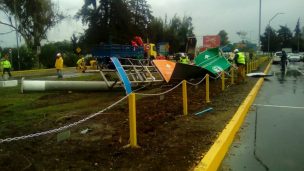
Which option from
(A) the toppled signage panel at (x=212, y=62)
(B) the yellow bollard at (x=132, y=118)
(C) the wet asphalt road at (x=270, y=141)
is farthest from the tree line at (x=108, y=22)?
(B) the yellow bollard at (x=132, y=118)

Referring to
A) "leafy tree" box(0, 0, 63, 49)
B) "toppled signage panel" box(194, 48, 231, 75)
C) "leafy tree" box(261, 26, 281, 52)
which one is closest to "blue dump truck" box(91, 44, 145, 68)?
"toppled signage panel" box(194, 48, 231, 75)

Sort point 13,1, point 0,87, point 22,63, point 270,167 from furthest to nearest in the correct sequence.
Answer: point 13,1, point 22,63, point 0,87, point 270,167

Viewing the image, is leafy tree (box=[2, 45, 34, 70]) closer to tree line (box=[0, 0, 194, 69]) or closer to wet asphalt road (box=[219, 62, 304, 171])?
tree line (box=[0, 0, 194, 69])

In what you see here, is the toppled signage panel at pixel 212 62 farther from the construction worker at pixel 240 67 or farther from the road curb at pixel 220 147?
the road curb at pixel 220 147

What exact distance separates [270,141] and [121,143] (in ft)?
9.97

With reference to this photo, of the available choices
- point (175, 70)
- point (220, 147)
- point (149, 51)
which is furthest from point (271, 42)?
point (220, 147)

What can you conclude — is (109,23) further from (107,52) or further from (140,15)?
(107,52)

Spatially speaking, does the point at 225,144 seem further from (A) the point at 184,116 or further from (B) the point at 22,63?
(B) the point at 22,63

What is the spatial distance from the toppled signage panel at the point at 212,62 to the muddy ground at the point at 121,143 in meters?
10.2

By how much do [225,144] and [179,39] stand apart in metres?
88.8

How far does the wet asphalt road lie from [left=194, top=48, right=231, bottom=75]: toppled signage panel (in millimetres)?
8086

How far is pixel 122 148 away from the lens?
704cm

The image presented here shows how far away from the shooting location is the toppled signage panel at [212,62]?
71.7 feet

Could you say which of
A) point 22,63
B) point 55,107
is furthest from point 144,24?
point 55,107
